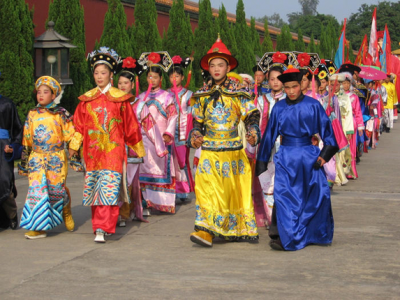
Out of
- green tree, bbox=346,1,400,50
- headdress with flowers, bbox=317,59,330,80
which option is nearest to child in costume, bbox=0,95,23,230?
headdress with flowers, bbox=317,59,330,80

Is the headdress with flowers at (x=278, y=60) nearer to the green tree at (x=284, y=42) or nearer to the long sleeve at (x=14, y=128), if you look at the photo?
the long sleeve at (x=14, y=128)

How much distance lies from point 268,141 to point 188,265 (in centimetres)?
151

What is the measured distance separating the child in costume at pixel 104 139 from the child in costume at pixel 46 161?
197mm

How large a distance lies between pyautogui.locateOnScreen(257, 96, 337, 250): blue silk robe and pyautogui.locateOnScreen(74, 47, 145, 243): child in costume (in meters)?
1.50

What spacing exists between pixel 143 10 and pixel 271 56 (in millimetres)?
14391

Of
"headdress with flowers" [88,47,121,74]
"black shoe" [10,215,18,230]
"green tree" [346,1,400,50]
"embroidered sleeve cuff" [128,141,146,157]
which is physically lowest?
"black shoe" [10,215,18,230]

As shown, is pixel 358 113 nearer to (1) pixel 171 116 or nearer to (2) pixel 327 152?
(1) pixel 171 116

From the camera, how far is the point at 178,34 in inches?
939

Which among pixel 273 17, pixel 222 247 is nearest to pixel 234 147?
pixel 222 247

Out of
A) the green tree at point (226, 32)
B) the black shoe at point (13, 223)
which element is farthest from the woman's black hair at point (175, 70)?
the green tree at point (226, 32)

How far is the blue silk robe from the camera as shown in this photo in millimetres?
6520

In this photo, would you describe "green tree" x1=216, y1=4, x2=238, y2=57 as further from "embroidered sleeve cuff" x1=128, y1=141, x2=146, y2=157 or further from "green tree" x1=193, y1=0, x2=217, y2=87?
"embroidered sleeve cuff" x1=128, y1=141, x2=146, y2=157

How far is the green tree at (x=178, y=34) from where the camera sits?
2377 cm

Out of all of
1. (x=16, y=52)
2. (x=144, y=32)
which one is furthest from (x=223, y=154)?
(x=144, y=32)
